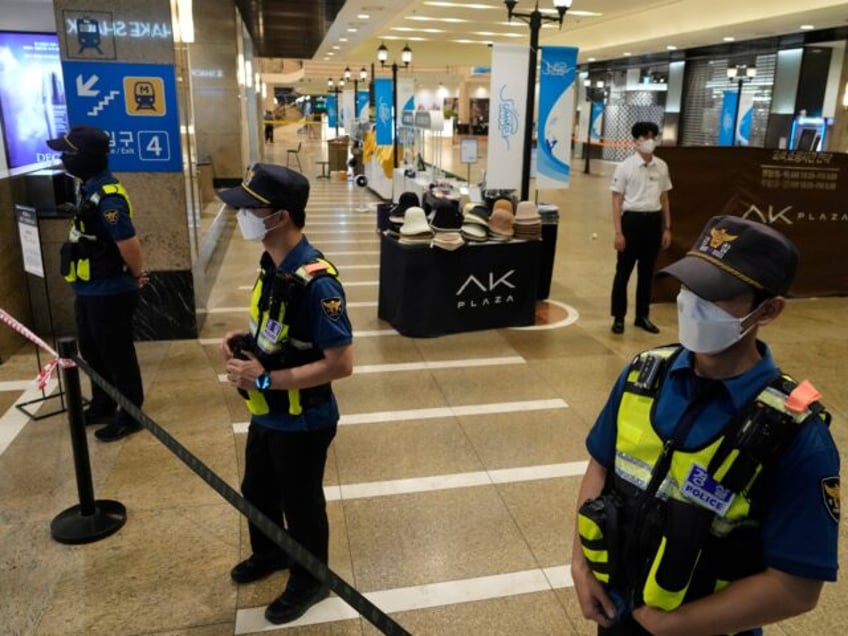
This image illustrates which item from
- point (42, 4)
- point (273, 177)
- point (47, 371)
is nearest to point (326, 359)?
point (273, 177)

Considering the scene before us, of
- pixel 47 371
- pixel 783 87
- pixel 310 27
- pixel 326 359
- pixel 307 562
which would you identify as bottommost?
pixel 47 371

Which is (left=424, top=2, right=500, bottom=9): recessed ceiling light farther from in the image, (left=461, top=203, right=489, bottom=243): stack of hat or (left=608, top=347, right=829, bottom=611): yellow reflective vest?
(left=608, top=347, right=829, bottom=611): yellow reflective vest

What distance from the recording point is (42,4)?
7828 mm

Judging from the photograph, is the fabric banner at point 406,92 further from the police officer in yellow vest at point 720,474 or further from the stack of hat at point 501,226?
the police officer in yellow vest at point 720,474

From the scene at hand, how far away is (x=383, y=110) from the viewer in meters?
13.9

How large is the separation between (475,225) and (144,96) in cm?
285

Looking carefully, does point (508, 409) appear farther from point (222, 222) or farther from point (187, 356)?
point (222, 222)

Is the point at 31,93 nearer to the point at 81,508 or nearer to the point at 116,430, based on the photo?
the point at 116,430

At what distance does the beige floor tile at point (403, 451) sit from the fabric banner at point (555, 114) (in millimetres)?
3953

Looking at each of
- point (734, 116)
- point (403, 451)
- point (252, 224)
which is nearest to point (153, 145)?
point (403, 451)

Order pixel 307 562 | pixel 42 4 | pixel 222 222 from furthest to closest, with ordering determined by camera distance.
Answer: pixel 222 222
pixel 42 4
pixel 307 562

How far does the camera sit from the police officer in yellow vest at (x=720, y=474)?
1.21 metres

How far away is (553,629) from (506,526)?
0.67 m

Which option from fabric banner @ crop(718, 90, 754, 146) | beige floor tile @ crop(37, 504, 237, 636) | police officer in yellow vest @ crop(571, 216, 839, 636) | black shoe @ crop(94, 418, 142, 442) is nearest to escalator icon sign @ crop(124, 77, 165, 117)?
black shoe @ crop(94, 418, 142, 442)
